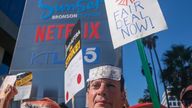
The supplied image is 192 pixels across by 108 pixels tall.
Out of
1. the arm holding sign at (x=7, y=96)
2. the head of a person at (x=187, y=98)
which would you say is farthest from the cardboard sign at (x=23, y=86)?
the head of a person at (x=187, y=98)

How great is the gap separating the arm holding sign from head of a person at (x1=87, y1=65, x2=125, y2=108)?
0.92 metres

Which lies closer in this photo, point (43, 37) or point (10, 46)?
point (43, 37)

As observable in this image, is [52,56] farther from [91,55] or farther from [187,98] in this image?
[187,98]

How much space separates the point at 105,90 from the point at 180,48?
85.9 feet

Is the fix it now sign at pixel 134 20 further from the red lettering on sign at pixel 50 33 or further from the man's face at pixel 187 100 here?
the red lettering on sign at pixel 50 33

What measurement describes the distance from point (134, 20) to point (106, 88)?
71 centimetres

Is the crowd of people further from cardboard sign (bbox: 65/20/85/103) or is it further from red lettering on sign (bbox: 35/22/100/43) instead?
red lettering on sign (bbox: 35/22/100/43)

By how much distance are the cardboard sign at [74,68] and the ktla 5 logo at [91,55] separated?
1.95 m

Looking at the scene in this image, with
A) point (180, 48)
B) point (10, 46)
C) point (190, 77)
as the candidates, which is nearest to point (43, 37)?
point (10, 46)

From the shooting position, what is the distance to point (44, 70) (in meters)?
6.46

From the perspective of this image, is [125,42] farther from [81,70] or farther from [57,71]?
[57,71]

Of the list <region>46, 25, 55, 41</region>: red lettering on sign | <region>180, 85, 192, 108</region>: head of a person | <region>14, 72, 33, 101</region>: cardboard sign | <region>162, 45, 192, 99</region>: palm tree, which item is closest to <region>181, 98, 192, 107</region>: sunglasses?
<region>180, 85, 192, 108</region>: head of a person

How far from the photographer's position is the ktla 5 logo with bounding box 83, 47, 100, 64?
6070 millimetres

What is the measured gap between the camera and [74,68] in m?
3.77
